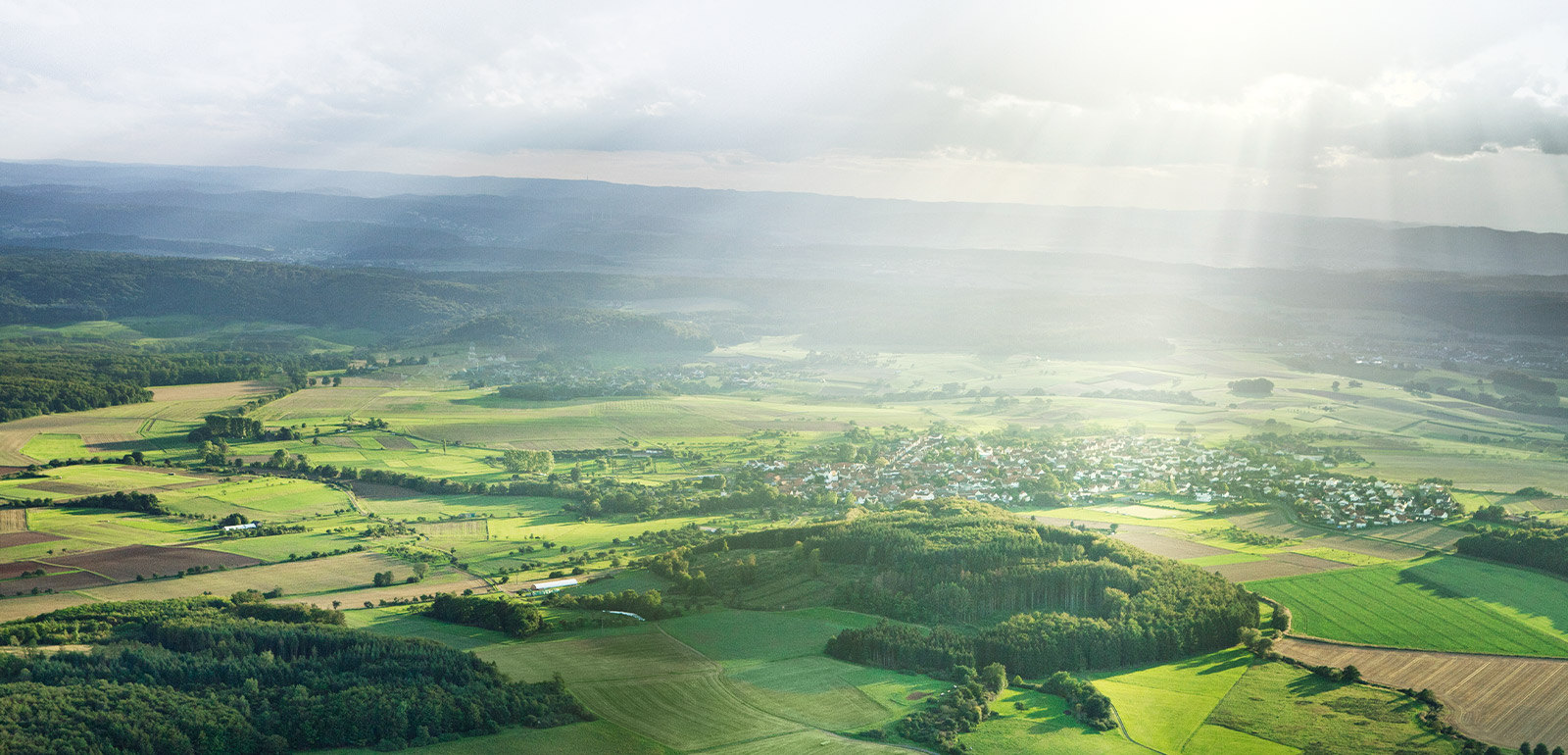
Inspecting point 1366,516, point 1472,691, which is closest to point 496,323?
point 1366,516

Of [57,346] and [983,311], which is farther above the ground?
[983,311]

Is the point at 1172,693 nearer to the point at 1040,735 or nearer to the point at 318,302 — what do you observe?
the point at 1040,735

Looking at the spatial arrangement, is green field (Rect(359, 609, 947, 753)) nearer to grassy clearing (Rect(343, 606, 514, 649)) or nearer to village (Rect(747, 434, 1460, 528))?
grassy clearing (Rect(343, 606, 514, 649))

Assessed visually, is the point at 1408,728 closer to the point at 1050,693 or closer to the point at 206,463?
the point at 1050,693

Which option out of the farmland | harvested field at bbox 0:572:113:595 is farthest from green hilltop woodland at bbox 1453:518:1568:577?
harvested field at bbox 0:572:113:595

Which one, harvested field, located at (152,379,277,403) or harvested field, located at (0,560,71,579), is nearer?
harvested field, located at (0,560,71,579)

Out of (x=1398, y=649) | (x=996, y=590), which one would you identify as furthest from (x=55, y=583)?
(x=1398, y=649)
